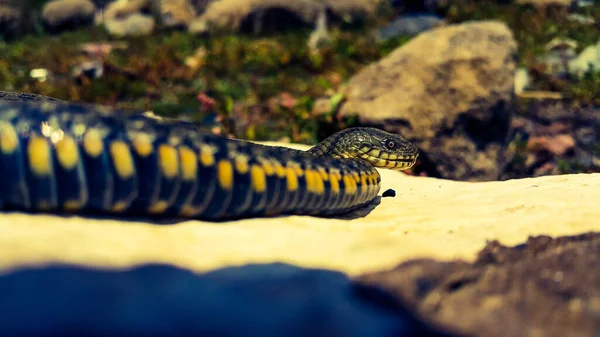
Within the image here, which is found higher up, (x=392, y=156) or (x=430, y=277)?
(x=430, y=277)

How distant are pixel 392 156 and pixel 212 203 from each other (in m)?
2.25

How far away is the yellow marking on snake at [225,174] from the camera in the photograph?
247cm

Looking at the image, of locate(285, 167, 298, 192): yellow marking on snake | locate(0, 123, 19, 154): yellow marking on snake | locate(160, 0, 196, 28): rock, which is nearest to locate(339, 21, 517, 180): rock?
locate(285, 167, 298, 192): yellow marking on snake

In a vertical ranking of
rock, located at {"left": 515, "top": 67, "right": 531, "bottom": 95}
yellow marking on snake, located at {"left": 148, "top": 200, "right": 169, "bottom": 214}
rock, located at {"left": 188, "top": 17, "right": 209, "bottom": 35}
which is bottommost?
rock, located at {"left": 188, "top": 17, "right": 209, "bottom": 35}

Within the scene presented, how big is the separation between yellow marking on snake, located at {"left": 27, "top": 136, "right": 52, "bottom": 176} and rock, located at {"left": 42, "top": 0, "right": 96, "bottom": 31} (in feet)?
65.2

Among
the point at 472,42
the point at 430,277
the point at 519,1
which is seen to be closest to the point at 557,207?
the point at 430,277

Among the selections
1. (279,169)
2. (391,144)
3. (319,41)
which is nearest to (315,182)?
(279,169)

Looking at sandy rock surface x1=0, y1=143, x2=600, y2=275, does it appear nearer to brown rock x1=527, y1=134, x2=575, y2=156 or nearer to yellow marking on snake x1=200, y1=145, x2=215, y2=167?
yellow marking on snake x1=200, y1=145, x2=215, y2=167

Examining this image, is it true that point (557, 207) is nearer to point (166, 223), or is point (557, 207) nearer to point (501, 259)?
point (501, 259)

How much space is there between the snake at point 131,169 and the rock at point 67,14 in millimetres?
19712

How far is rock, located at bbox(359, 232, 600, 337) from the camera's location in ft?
5.27

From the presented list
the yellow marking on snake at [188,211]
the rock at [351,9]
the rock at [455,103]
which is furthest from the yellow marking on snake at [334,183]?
the rock at [351,9]

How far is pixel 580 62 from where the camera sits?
1071 cm

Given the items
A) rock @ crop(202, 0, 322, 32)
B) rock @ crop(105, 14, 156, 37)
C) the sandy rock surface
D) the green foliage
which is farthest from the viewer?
rock @ crop(202, 0, 322, 32)
